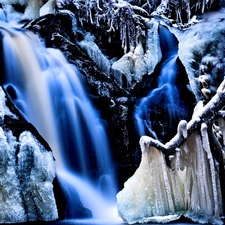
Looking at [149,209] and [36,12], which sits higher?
[36,12]

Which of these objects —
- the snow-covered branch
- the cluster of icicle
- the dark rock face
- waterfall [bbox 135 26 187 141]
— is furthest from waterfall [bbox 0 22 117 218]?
the snow-covered branch

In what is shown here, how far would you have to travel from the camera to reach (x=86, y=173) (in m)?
6.32

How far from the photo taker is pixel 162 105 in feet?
26.4

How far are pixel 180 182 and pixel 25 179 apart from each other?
2.05m

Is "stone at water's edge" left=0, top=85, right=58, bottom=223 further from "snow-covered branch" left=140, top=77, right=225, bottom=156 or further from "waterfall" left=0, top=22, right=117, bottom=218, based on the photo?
"snow-covered branch" left=140, top=77, right=225, bottom=156

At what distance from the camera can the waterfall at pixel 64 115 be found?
622 centimetres

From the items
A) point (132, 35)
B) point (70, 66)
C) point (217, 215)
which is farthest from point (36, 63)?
point (217, 215)

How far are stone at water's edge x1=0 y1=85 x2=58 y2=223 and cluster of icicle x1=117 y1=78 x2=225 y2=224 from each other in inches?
45.7

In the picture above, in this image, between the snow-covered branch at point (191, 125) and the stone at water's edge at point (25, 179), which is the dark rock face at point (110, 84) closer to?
the stone at water's edge at point (25, 179)

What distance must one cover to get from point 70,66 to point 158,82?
219 cm

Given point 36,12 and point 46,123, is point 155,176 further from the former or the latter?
point 36,12

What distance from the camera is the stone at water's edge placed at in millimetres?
4707

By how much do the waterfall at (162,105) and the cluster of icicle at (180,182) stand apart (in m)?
3.26

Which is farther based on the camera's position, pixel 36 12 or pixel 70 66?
pixel 36 12
